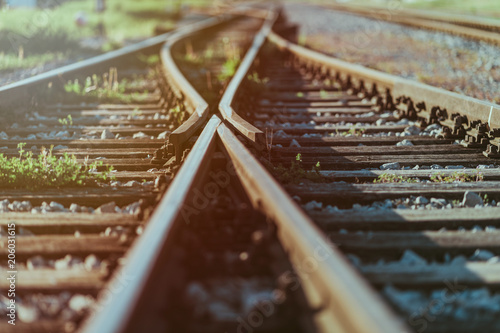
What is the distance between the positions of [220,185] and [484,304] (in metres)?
1.55

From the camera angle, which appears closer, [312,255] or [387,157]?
[312,255]

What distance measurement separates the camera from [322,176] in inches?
144

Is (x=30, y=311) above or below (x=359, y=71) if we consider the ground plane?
below

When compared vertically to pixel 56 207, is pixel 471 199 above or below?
above

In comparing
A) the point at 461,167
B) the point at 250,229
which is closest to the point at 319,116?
the point at 461,167

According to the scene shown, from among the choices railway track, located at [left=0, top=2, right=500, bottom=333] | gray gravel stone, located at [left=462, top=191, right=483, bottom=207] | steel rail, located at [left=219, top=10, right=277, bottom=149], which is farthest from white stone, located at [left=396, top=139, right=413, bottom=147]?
gray gravel stone, located at [left=462, top=191, right=483, bottom=207]

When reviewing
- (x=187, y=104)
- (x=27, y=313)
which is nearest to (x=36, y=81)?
(x=187, y=104)

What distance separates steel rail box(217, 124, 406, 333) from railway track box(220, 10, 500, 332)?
55 millimetres

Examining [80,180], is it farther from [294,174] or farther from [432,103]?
[432,103]

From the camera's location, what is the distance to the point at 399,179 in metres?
3.74

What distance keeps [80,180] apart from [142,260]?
70.4 inches

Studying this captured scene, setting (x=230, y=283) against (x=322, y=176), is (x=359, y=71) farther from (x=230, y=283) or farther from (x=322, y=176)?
(x=230, y=283)

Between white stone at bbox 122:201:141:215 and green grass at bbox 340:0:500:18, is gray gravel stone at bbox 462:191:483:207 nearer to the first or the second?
white stone at bbox 122:201:141:215

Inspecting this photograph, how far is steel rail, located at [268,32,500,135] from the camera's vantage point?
15.3 ft
